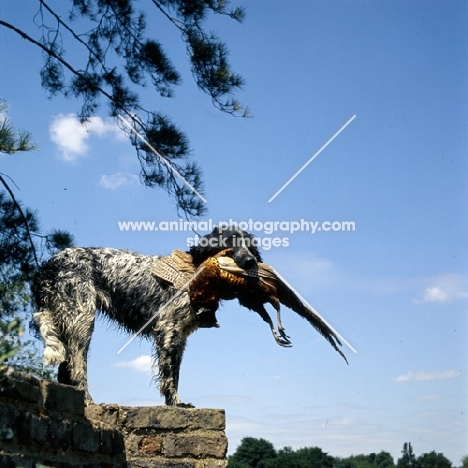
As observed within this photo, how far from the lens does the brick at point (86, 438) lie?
15.7ft

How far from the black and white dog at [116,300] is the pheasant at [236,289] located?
0.09 meters

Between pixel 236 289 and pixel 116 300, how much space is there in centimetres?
92

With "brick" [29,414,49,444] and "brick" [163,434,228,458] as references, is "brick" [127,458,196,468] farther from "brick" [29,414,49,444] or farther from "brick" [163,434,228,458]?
"brick" [29,414,49,444]

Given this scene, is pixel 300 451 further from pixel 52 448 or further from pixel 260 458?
pixel 52 448

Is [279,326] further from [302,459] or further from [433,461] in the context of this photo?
[302,459]

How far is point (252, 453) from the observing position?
50719 millimetres

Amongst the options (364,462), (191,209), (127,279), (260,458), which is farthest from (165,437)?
(364,462)

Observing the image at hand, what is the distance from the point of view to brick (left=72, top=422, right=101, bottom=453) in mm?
4789

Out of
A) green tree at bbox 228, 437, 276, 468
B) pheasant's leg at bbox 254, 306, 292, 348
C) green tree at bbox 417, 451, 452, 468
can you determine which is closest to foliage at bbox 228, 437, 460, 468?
green tree at bbox 228, 437, 276, 468

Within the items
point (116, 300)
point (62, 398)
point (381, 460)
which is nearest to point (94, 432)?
point (62, 398)

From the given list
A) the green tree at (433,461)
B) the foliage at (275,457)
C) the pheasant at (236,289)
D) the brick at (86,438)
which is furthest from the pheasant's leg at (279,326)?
the foliage at (275,457)

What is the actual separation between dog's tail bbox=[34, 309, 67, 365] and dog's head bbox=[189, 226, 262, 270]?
1.21 meters

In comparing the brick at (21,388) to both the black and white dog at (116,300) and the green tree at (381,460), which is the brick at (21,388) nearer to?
the black and white dog at (116,300)

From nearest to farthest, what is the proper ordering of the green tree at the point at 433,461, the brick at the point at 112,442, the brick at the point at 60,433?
the brick at the point at 60,433, the brick at the point at 112,442, the green tree at the point at 433,461
